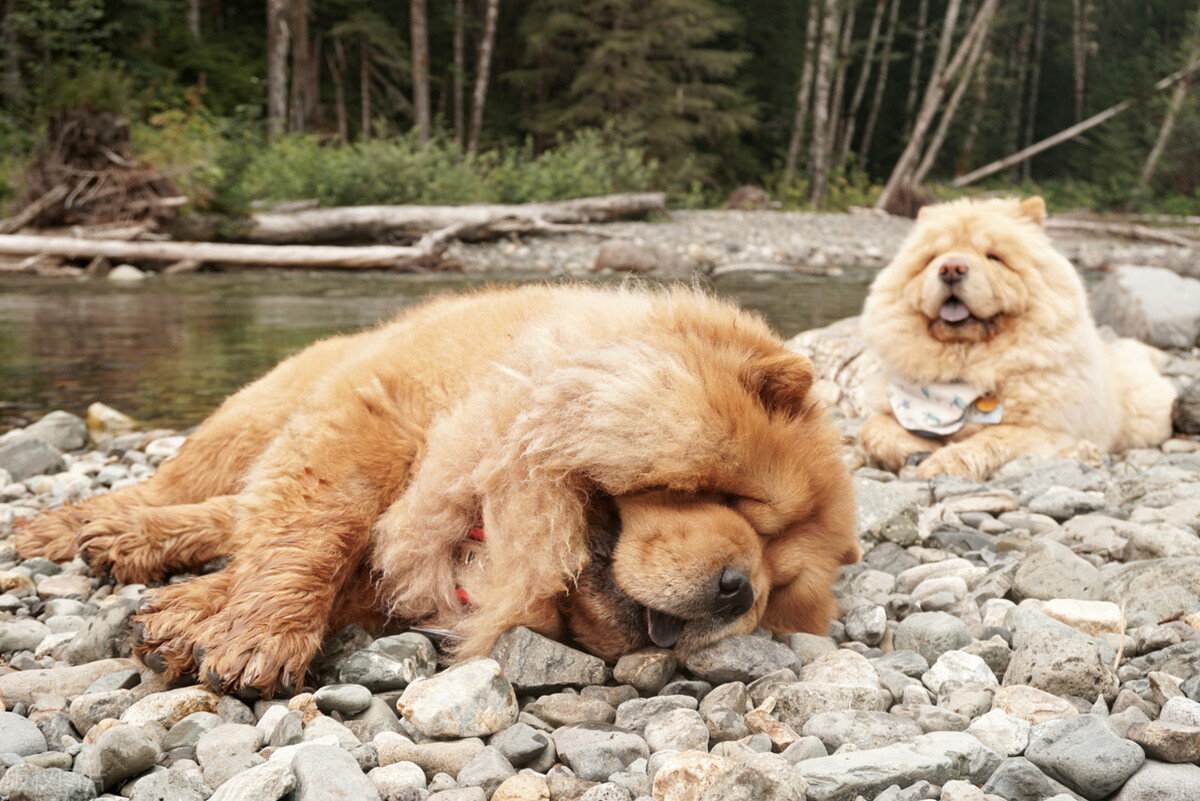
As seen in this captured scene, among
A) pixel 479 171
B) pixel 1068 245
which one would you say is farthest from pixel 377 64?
pixel 1068 245

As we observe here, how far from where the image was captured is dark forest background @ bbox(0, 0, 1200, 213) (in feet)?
58.9

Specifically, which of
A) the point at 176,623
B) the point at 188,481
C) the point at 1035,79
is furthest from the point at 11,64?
the point at 1035,79

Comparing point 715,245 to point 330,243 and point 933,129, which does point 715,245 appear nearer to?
point 330,243

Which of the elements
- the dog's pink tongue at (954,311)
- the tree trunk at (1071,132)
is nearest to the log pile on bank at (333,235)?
the dog's pink tongue at (954,311)

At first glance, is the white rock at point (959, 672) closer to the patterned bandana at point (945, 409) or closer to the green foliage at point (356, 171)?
the patterned bandana at point (945, 409)

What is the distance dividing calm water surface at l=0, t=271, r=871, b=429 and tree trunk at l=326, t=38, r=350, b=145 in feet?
58.0

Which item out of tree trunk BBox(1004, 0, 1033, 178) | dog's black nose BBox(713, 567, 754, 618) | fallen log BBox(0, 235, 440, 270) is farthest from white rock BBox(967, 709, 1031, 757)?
tree trunk BBox(1004, 0, 1033, 178)

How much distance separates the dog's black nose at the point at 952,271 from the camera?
5.00 metres

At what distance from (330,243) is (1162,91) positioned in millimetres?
26825

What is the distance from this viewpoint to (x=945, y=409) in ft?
17.3

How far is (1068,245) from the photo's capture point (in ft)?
65.0

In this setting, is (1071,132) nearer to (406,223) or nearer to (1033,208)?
(406,223)

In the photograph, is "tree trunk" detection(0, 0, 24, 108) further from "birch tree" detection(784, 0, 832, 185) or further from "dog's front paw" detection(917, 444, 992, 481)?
"birch tree" detection(784, 0, 832, 185)

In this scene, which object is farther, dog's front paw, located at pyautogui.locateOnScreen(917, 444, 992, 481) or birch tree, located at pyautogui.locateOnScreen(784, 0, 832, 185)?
birch tree, located at pyautogui.locateOnScreen(784, 0, 832, 185)
